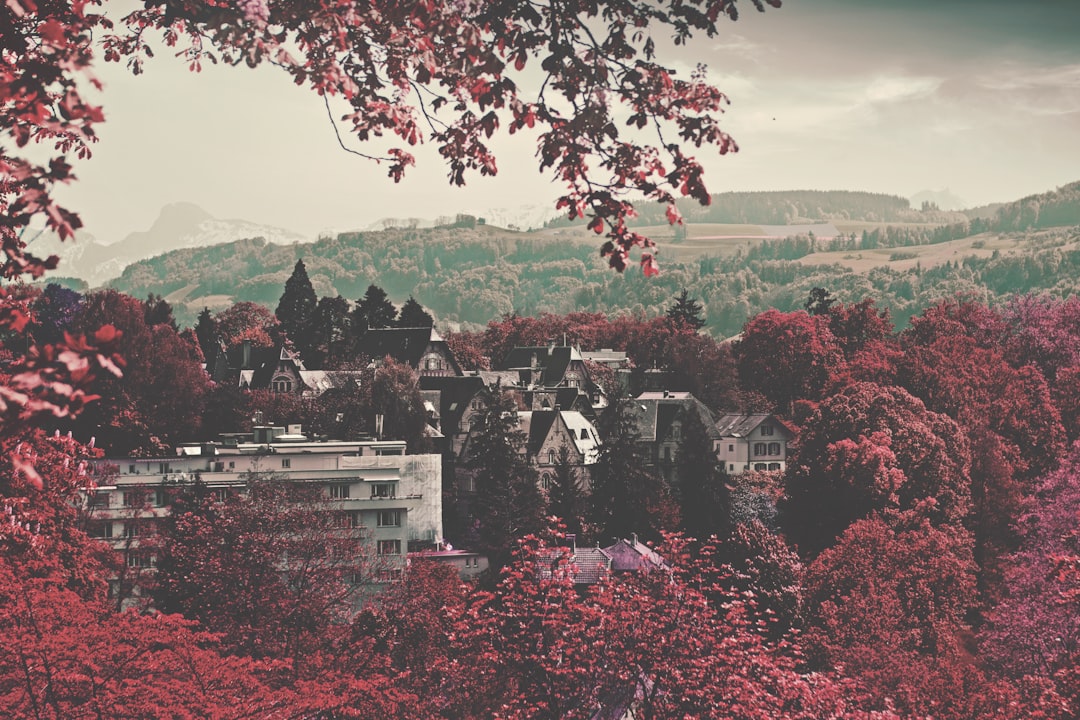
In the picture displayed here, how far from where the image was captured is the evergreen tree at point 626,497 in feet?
208

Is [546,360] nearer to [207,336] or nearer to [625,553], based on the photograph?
[207,336]

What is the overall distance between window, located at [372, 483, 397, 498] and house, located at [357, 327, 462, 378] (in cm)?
3351

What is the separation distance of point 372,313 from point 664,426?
99.1ft

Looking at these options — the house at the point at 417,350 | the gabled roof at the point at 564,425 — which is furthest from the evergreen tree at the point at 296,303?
the gabled roof at the point at 564,425

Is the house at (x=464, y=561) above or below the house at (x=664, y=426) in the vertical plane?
below

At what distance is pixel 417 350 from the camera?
3639 inches

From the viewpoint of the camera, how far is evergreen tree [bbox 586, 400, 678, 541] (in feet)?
208

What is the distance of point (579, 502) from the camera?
66.4m

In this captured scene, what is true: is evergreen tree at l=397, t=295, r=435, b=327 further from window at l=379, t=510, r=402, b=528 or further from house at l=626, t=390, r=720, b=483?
window at l=379, t=510, r=402, b=528

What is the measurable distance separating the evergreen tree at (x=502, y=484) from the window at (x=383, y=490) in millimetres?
5338

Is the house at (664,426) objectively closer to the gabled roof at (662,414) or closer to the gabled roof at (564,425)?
the gabled roof at (662,414)

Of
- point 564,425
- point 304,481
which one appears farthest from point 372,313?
point 304,481

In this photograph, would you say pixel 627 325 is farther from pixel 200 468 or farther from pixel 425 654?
pixel 425 654

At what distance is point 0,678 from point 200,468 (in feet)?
121
